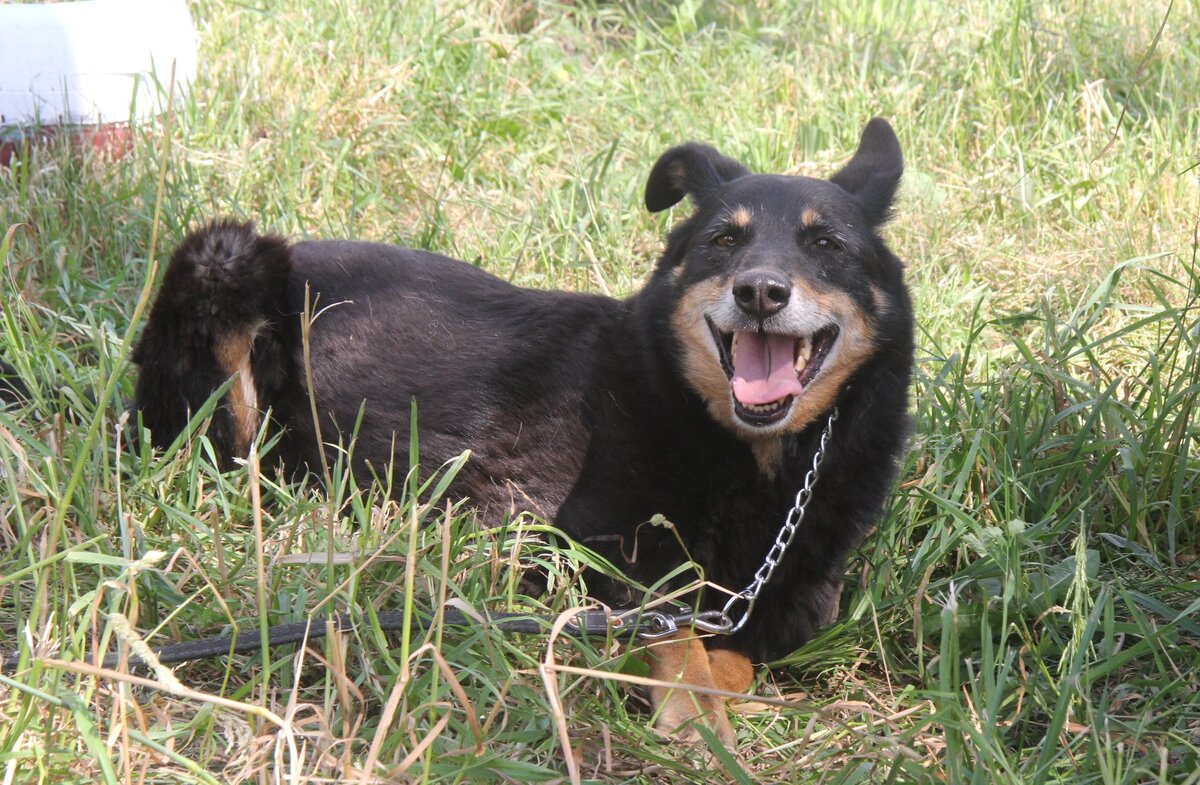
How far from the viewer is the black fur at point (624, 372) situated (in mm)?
3135

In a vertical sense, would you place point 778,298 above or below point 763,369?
above

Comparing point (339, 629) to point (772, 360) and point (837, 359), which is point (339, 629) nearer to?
point (772, 360)

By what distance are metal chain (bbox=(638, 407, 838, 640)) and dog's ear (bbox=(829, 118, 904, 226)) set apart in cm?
69

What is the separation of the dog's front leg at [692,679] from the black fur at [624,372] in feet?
0.32

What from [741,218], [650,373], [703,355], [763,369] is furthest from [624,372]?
[741,218]

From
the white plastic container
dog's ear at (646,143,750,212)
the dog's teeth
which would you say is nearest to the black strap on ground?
the dog's teeth

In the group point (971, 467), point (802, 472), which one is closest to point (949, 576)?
point (971, 467)

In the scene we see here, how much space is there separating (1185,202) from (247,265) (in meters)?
3.81

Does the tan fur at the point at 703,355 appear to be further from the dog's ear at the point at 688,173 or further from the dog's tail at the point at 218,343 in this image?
the dog's tail at the point at 218,343

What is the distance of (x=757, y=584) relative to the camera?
9.82 ft

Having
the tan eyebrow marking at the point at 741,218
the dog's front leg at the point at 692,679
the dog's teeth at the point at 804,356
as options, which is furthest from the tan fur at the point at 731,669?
the tan eyebrow marking at the point at 741,218

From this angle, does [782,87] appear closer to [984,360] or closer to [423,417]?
[984,360]

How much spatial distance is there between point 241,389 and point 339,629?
154 centimetres

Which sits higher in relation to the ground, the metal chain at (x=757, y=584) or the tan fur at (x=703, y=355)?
the tan fur at (x=703, y=355)
